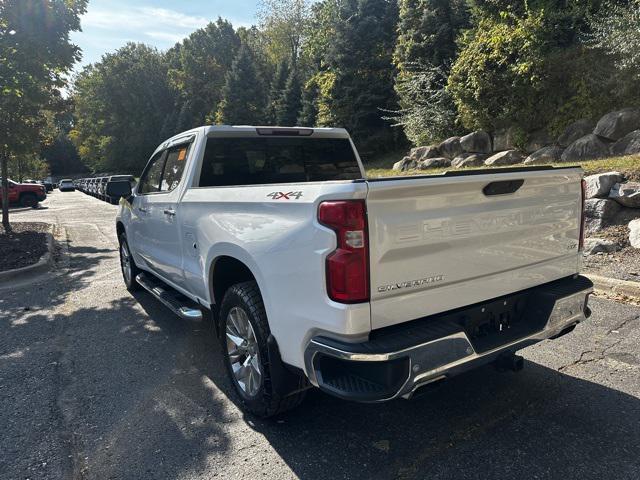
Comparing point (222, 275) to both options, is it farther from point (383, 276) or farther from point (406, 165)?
point (406, 165)

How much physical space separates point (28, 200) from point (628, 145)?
25.0 meters

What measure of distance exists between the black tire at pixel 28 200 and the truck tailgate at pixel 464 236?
1013 inches

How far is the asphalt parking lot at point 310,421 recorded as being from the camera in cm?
266

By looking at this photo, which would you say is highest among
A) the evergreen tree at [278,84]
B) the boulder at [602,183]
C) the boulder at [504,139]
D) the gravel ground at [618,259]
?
the evergreen tree at [278,84]

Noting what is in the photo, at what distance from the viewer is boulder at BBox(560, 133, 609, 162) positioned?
11047 mm

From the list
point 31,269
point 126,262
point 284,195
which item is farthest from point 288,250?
point 31,269

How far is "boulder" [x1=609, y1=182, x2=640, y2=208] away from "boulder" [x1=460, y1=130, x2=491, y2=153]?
8.44 meters

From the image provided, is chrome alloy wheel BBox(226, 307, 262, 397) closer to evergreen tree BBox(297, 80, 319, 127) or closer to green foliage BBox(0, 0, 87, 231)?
green foliage BBox(0, 0, 87, 231)

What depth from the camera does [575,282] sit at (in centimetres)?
319

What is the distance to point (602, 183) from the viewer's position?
7262 mm

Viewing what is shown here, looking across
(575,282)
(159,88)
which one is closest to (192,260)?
(575,282)

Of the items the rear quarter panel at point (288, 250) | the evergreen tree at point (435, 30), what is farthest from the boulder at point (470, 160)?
the rear quarter panel at point (288, 250)

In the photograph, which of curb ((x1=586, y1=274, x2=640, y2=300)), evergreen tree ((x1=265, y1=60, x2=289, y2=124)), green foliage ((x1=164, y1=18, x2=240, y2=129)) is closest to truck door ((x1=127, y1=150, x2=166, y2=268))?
curb ((x1=586, y1=274, x2=640, y2=300))

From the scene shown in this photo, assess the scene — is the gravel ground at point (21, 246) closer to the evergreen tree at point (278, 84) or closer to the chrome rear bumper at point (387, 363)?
the chrome rear bumper at point (387, 363)
